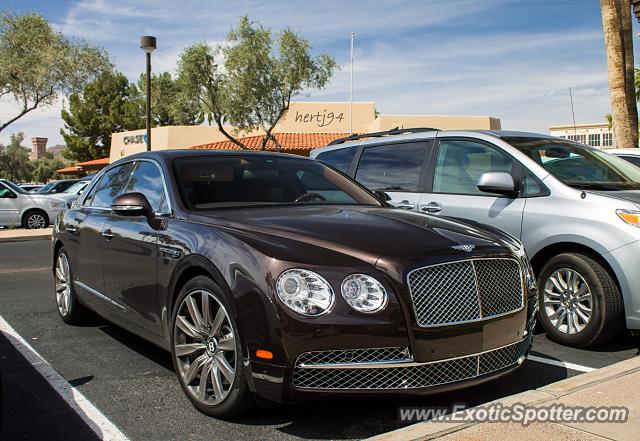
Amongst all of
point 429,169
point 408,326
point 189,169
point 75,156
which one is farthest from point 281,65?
point 75,156

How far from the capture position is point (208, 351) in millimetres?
3719

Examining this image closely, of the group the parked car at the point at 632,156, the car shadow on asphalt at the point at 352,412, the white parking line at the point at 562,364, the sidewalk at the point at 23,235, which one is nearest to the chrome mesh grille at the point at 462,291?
the car shadow on asphalt at the point at 352,412

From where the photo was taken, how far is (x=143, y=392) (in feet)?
13.8

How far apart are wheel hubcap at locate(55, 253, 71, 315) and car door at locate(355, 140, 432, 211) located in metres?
3.33

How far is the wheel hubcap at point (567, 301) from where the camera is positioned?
5219mm

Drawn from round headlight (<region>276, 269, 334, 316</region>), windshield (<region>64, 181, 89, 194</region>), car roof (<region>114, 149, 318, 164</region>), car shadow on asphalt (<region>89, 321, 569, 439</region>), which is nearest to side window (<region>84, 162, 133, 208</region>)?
car roof (<region>114, 149, 318, 164</region>)

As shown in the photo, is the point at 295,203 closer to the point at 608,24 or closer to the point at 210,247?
the point at 210,247

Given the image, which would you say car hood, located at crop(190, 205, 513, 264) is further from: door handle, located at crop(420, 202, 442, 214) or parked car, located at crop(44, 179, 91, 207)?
parked car, located at crop(44, 179, 91, 207)

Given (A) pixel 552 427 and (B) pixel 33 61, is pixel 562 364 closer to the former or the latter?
(A) pixel 552 427

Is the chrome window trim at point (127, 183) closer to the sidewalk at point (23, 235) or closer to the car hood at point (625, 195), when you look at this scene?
the car hood at point (625, 195)

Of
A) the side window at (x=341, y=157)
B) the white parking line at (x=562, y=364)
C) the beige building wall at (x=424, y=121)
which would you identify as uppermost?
the beige building wall at (x=424, y=121)

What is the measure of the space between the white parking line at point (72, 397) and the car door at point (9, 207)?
1407 centimetres

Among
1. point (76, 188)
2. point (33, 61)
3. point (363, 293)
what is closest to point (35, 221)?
point (76, 188)

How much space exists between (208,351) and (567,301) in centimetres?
318
